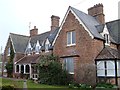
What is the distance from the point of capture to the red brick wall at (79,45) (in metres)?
28.3

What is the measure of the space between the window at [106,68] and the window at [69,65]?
3850mm

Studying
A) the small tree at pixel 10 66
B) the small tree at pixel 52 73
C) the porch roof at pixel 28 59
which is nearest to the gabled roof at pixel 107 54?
the small tree at pixel 52 73

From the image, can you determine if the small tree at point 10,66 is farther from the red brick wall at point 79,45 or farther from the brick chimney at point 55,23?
the red brick wall at point 79,45

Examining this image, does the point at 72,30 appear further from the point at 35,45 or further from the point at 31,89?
the point at 35,45

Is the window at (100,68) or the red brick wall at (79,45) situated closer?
the window at (100,68)

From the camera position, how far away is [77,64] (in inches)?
1155

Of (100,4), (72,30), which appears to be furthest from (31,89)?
(100,4)

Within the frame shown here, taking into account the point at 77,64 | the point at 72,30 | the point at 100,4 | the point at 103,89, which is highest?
the point at 100,4

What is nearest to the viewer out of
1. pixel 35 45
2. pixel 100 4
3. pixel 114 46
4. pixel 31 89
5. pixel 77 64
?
pixel 31 89

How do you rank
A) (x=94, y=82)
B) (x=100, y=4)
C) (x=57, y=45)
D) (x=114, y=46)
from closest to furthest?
(x=94, y=82) < (x=114, y=46) < (x=57, y=45) < (x=100, y=4)

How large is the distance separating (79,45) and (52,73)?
519cm

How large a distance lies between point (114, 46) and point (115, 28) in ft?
10.9

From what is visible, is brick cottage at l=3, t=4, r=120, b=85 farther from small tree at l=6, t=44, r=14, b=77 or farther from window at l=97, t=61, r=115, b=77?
small tree at l=6, t=44, r=14, b=77

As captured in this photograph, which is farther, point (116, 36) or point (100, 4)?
point (100, 4)
